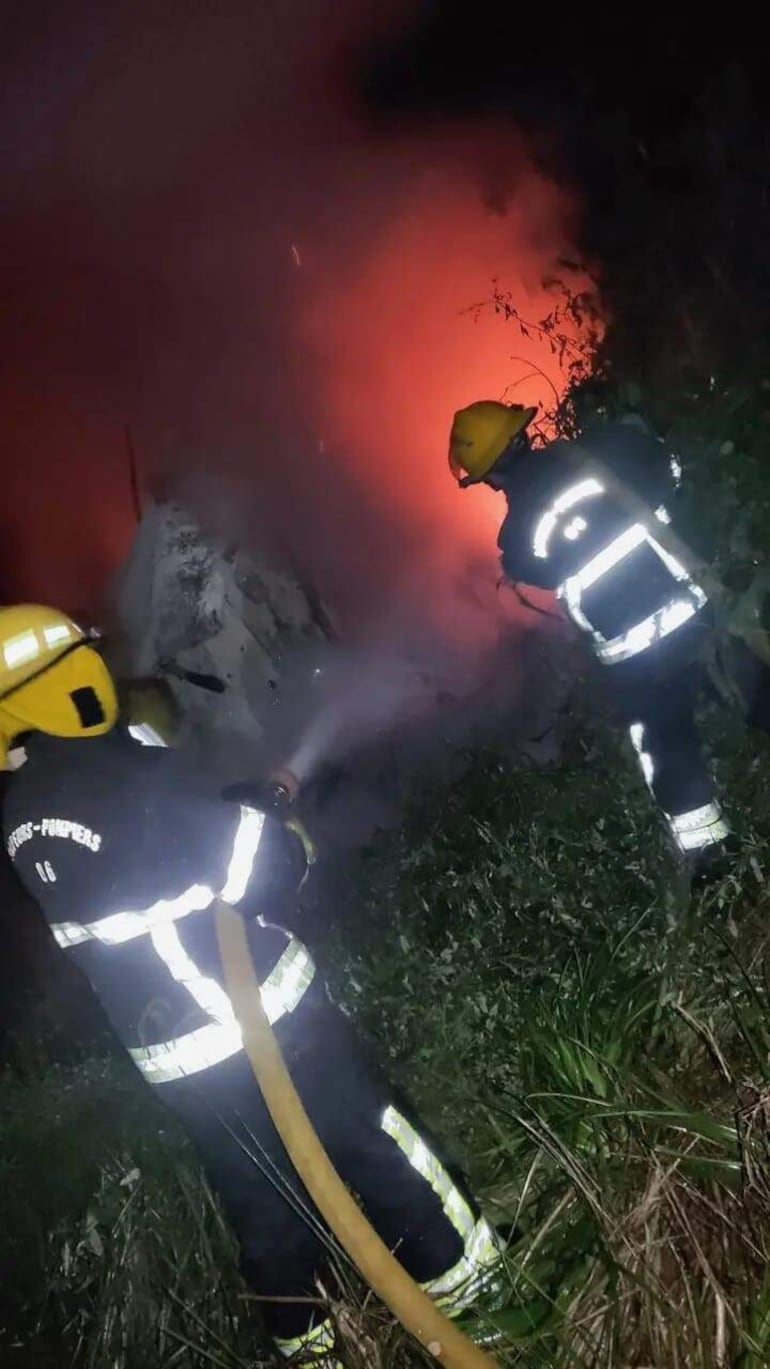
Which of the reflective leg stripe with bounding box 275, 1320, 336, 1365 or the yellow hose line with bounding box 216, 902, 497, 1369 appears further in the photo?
the reflective leg stripe with bounding box 275, 1320, 336, 1365

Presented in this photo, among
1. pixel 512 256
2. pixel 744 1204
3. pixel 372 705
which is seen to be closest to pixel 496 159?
pixel 512 256

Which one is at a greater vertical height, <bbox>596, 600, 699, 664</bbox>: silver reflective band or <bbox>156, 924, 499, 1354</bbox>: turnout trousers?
<bbox>596, 600, 699, 664</bbox>: silver reflective band

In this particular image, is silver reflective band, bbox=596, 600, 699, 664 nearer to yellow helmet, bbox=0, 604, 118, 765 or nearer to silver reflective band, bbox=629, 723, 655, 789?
silver reflective band, bbox=629, 723, 655, 789

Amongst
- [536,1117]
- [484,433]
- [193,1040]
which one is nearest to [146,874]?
[193,1040]

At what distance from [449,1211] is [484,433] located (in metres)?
3.36

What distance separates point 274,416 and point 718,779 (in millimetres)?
8570

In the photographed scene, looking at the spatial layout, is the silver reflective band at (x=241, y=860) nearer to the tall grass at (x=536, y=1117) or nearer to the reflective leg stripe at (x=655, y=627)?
the tall grass at (x=536, y=1117)

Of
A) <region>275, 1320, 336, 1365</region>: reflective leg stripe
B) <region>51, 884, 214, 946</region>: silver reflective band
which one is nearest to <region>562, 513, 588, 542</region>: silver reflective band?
<region>51, 884, 214, 946</region>: silver reflective band

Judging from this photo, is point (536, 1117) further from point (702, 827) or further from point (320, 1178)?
point (702, 827)

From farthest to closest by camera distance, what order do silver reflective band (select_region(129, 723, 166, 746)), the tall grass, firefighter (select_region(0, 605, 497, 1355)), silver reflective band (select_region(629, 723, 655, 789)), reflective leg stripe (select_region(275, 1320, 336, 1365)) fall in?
1. silver reflective band (select_region(629, 723, 655, 789))
2. silver reflective band (select_region(129, 723, 166, 746))
3. firefighter (select_region(0, 605, 497, 1355))
4. reflective leg stripe (select_region(275, 1320, 336, 1365))
5. the tall grass

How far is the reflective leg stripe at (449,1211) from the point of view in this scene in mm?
2951

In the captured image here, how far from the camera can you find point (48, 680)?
287 centimetres

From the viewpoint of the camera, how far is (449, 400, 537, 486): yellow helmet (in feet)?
14.3

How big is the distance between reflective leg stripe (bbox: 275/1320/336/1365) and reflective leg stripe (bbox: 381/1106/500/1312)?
36 cm
